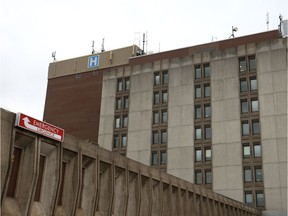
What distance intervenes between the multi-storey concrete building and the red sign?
43.6 metres

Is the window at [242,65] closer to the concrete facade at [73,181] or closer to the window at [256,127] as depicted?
the window at [256,127]

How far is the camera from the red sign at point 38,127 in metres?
19.2

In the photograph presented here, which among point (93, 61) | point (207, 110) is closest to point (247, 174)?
point (207, 110)

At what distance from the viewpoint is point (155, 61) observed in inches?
2990

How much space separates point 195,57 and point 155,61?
794 cm

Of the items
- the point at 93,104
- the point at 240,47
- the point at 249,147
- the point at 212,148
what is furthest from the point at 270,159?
the point at 93,104

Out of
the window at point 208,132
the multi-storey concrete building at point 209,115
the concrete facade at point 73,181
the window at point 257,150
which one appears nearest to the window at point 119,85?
the multi-storey concrete building at point 209,115

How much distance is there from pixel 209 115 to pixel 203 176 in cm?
974

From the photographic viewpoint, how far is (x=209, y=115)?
66.9 m

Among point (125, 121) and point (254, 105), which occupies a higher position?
point (125, 121)

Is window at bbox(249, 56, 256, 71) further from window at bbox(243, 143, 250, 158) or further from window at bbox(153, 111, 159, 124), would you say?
window at bbox(153, 111, 159, 124)

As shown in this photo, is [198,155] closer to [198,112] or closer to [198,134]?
[198,134]

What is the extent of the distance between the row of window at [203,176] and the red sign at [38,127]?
147ft

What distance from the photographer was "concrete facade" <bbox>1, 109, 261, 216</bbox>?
19312 mm
